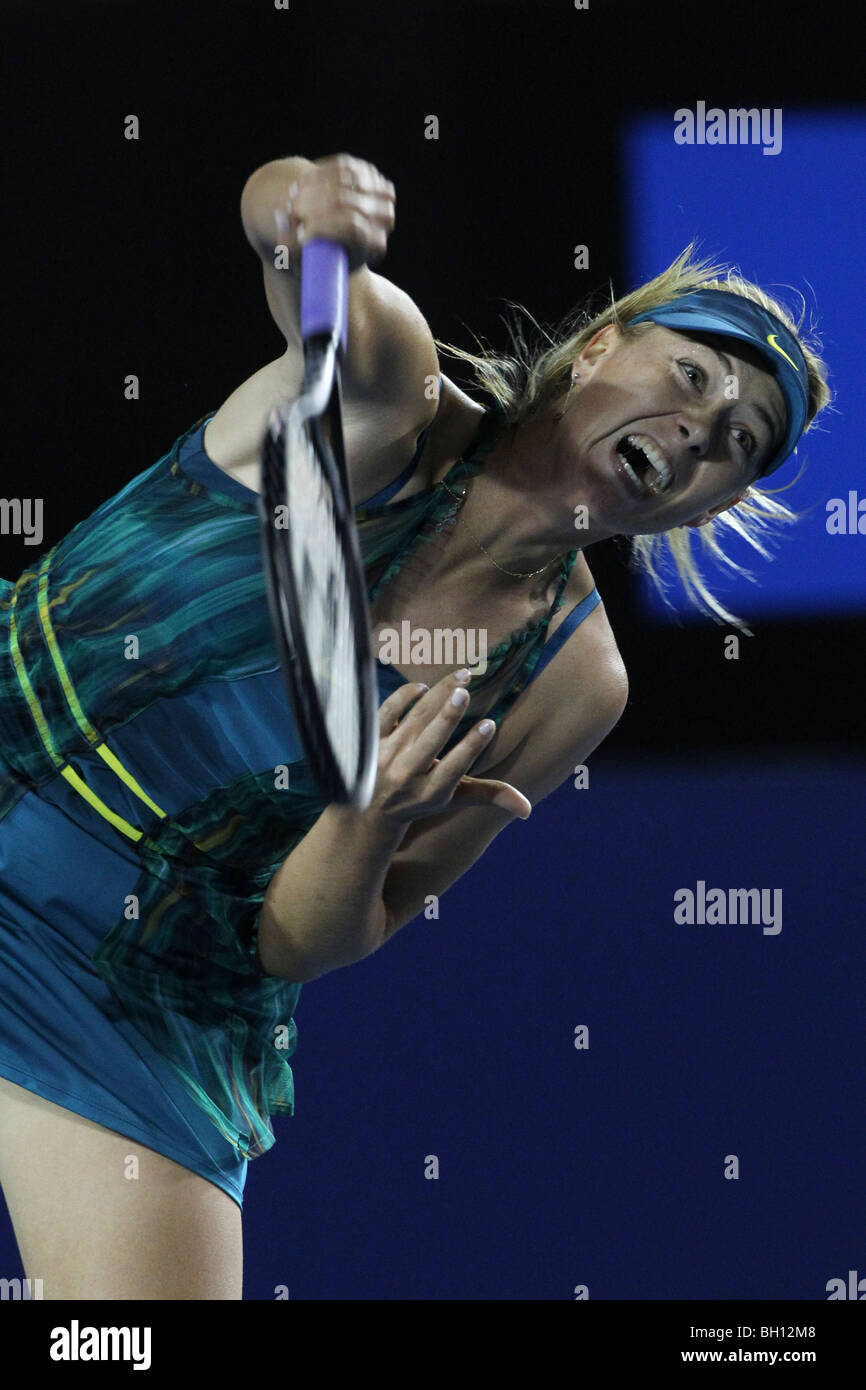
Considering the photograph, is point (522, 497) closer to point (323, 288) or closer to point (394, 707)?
point (394, 707)

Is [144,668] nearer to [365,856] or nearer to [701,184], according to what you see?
[365,856]

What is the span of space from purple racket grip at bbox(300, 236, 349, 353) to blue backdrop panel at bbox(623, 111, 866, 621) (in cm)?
127

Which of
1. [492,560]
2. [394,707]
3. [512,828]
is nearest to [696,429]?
[492,560]

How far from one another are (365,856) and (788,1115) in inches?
43.3

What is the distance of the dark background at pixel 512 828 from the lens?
6.51ft

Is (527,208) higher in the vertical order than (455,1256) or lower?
higher

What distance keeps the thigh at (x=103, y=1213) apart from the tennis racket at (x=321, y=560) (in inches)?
16.9

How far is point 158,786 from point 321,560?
33cm

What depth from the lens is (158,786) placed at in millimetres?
1131

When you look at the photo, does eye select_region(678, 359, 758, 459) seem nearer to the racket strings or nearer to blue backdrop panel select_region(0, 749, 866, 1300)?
the racket strings

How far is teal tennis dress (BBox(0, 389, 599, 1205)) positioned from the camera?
1065mm

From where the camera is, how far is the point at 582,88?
6.71 feet

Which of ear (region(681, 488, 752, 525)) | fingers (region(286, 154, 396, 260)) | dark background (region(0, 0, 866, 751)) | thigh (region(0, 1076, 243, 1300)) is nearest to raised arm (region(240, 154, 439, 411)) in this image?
fingers (region(286, 154, 396, 260))

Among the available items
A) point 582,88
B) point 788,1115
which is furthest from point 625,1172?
point 582,88
